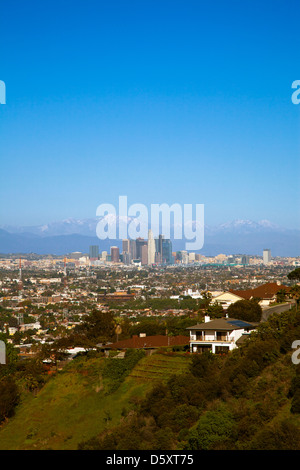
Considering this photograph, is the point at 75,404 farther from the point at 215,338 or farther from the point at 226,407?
the point at 226,407

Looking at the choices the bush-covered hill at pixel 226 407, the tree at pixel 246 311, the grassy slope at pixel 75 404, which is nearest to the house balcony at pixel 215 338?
the grassy slope at pixel 75 404

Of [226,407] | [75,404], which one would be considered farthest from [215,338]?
[226,407]

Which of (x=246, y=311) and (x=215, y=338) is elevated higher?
(x=246, y=311)

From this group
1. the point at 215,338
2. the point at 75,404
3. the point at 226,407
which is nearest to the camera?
the point at 226,407

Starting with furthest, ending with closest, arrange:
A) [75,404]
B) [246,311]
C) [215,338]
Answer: [246,311] < [215,338] < [75,404]

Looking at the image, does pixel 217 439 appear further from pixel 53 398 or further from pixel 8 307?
pixel 8 307

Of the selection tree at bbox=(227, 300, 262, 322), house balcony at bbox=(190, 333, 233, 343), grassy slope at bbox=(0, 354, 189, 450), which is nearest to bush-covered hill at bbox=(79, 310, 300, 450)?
grassy slope at bbox=(0, 354, 189, 450)
